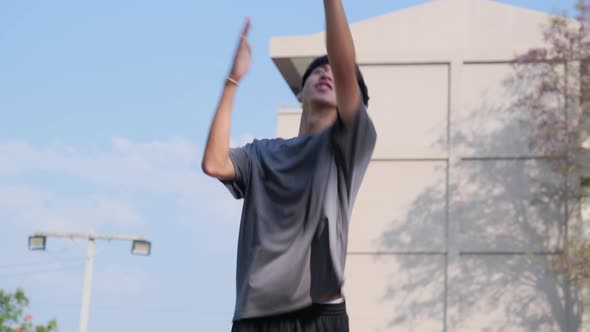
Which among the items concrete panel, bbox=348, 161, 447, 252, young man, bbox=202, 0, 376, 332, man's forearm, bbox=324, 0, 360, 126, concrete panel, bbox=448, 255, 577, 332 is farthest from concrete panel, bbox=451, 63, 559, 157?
man's forearm, bbox=324, 0, 360, 126

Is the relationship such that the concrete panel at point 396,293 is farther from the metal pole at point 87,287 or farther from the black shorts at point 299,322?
the black shorts at point 299,322

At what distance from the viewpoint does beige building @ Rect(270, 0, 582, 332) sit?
20.9m

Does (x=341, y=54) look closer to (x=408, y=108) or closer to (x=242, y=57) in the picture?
(x=242, y=57)

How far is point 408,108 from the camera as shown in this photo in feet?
71.8

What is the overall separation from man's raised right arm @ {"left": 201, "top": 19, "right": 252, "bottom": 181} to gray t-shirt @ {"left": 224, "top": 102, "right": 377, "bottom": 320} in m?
0.04

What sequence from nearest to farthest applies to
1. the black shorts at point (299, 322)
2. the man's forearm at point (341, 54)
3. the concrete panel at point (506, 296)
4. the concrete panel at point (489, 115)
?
the man's forearm at point (341, 54) < the black shorts at point (299, 322) < the concrete panel at point (506, 296) < the concrete panel at point (489, 115)

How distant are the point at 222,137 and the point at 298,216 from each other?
26cm

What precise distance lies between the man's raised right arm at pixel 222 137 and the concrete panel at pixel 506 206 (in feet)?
61.6

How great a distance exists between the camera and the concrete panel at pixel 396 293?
21.0 metres

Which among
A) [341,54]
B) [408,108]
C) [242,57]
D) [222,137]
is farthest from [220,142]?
[408,108]

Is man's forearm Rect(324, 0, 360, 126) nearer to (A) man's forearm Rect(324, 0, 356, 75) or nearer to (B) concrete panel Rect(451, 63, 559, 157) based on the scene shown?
(A) man's forearm Rect(324, 0, 356, 75)

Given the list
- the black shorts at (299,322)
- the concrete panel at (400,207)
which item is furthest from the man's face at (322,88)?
the concrete panel at (400,207)

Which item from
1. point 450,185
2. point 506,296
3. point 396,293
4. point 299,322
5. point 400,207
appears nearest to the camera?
point 299,322

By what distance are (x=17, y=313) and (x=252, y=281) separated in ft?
49.1
